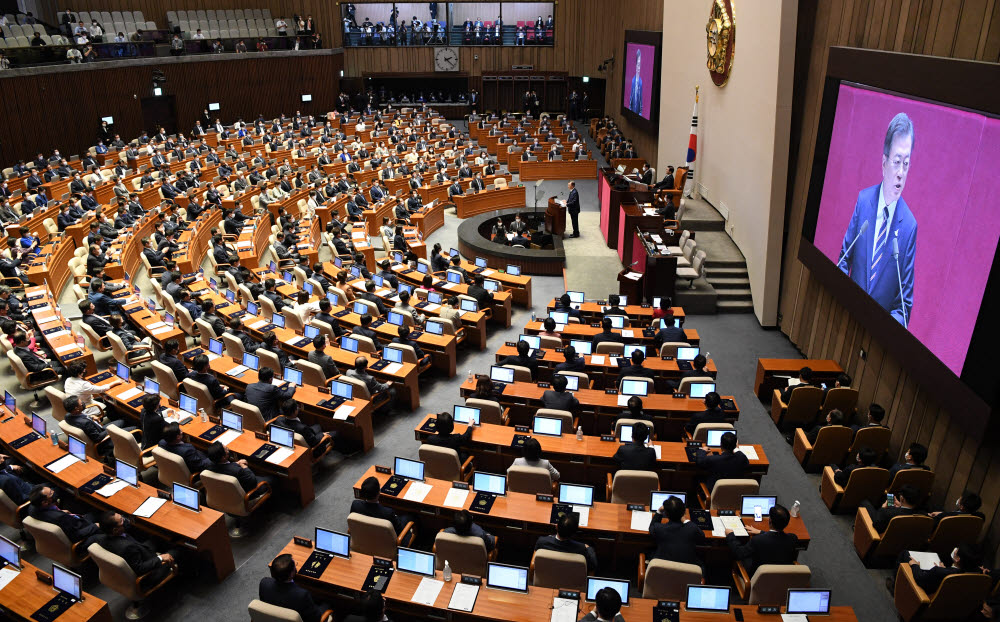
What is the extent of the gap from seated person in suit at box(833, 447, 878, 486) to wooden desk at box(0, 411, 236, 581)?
272 inches

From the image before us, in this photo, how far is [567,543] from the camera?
5867 mm

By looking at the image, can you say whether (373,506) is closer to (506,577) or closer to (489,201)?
(506,577)

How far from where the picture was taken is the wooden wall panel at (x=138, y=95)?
21.8m

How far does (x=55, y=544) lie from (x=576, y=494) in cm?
512

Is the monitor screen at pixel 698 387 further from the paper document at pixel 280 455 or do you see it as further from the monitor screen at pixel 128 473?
the monitor screen at pixel 128 473

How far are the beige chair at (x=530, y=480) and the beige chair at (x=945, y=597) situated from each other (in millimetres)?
3427

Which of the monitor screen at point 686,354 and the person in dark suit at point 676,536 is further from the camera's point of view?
the monitor screen at point 686,354

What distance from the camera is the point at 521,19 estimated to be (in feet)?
123

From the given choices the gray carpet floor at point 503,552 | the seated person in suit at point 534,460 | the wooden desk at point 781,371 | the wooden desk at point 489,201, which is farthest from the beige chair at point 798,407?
the wooden desk at point 489,201

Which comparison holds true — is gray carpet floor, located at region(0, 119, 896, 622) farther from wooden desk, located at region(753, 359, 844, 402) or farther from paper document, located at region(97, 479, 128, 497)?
paper document, located at region(97, 479, 128, 497)

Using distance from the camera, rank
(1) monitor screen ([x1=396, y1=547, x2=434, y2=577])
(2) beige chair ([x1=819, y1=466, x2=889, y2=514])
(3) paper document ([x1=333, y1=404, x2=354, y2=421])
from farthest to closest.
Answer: (3) paper document ([x1=333, y1=404, x2=354, y2=421])
(2) beige chair ([x1=819, y1=466, x2=889, y2=514])
(1) monitor screen ([x1=396, y1=547, x2=434, y2=577])

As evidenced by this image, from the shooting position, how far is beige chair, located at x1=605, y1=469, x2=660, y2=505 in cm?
688

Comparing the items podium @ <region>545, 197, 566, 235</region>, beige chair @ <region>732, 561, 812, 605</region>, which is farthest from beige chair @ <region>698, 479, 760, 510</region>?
podium @ <region>545, 197, 566, 235</region>

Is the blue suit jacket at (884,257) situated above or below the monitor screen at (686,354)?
above
